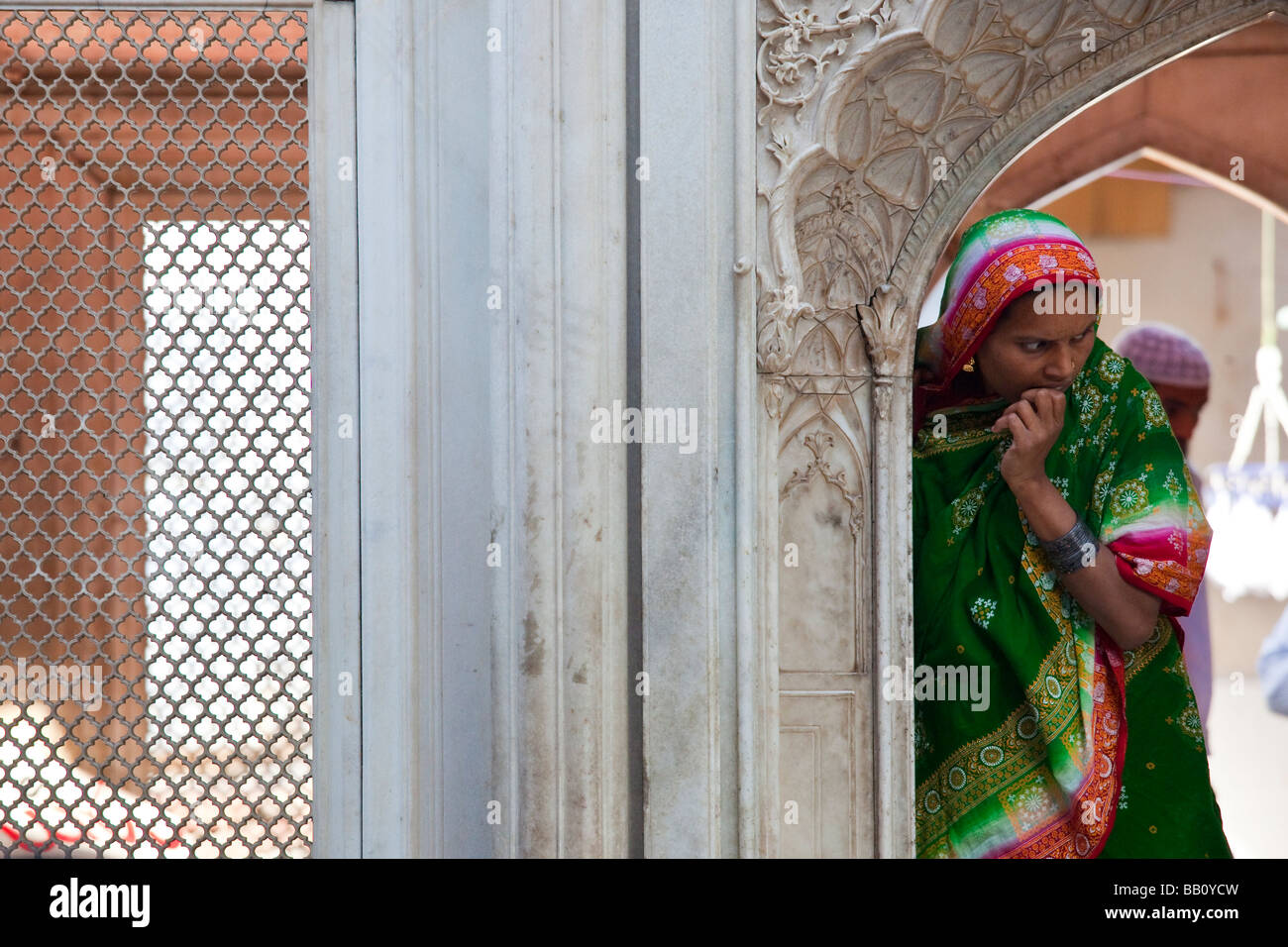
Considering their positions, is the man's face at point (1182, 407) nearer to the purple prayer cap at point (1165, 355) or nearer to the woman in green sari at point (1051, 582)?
the purple prayer cap at point (1165, 355)

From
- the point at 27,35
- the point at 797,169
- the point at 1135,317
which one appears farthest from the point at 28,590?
the point at 1135,317

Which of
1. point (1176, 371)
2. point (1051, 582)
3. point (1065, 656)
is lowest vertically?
point (1065, 656)

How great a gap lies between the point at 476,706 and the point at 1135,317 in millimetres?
2478

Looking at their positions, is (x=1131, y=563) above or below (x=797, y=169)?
below

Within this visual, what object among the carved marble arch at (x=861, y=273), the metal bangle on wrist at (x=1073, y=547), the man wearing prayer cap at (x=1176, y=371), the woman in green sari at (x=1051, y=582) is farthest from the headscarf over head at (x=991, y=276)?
the man wearing prayer cap at (x=1176, y=371)

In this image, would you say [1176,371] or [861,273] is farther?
[1176,371]

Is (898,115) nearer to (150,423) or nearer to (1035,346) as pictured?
(1035,346)

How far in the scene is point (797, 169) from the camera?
83.4 inches

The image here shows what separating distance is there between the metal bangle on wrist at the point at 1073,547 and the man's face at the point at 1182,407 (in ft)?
5.13

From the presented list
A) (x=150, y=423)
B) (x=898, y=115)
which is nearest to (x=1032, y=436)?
(x=898, y=115)

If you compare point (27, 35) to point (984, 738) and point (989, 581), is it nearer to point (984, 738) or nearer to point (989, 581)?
point (989, 581)

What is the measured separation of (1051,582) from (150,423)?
65.6 inches

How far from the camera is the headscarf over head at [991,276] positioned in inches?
89.3

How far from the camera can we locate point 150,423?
2.23m
